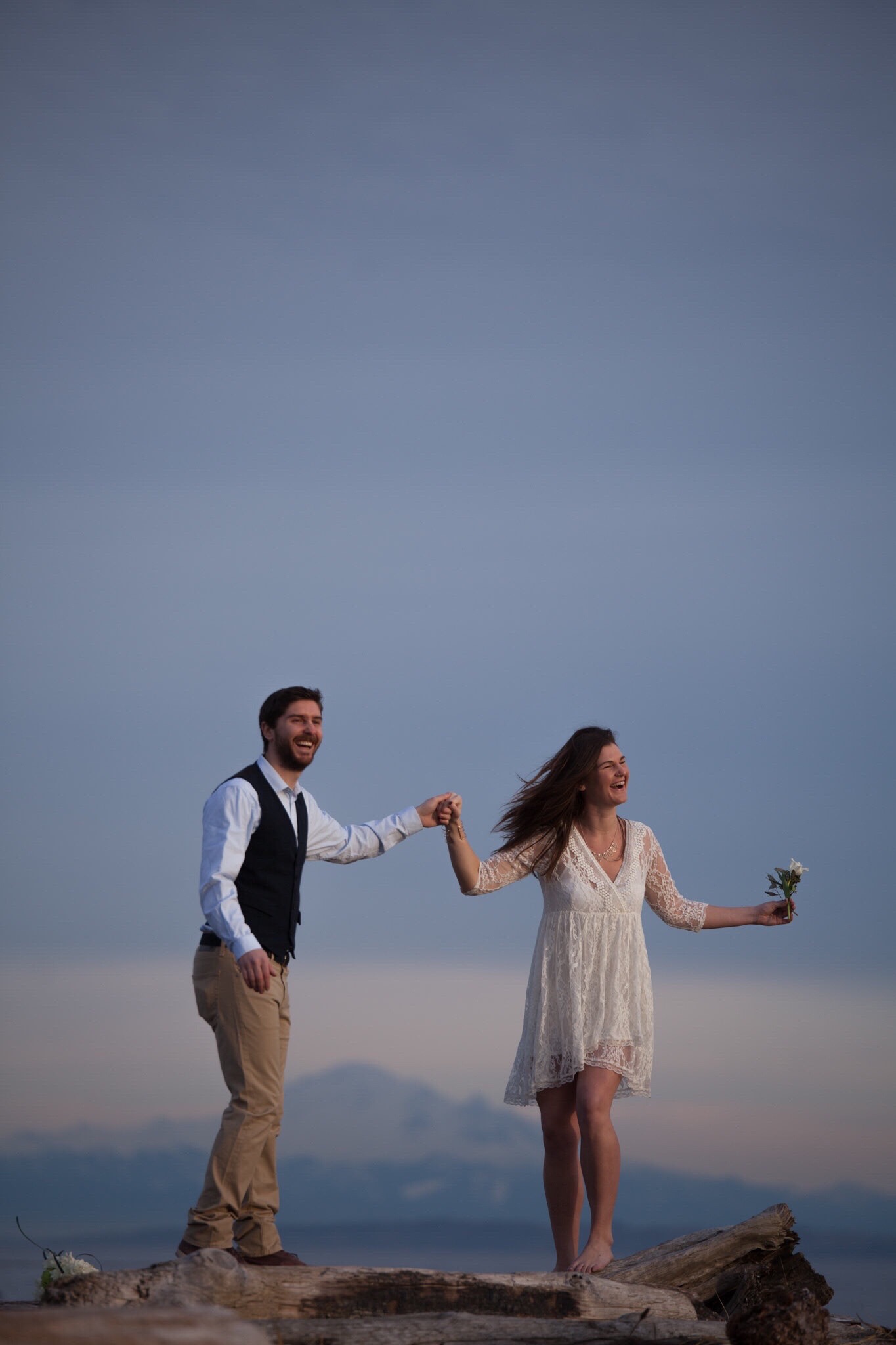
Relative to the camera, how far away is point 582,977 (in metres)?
7.52

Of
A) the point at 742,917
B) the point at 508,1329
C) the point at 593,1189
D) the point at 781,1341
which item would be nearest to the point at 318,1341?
the point at 508,1329

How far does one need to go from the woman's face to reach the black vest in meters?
1.87

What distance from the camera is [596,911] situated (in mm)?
7633

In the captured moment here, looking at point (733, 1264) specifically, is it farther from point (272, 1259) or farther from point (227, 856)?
point (227, 856)

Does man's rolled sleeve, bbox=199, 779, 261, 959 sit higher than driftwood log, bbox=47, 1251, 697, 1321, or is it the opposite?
man's rolled sleeve, bbox=199, 779, 261, 959

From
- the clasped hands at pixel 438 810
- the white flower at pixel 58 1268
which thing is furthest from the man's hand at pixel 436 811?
the white flower at pixel 58 1268

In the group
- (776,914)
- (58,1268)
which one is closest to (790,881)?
(776,914)

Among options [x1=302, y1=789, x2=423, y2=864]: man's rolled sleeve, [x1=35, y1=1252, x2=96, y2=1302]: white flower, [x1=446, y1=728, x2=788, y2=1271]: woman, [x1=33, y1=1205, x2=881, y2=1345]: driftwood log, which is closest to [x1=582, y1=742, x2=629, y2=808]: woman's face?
[x1=446, y1=728, x2=788, y2=1271]: woman

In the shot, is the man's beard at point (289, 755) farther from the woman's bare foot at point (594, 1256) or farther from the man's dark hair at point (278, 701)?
the woman's bare foot at point (594, 1256)

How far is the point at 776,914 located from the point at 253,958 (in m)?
3.57

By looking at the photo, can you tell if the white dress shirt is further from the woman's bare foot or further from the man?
the woman's bare foot

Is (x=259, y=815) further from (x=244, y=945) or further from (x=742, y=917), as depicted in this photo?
(x=742, y=917)

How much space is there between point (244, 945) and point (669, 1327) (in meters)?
2.50

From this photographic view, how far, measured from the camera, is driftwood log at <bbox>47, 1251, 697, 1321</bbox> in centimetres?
523
